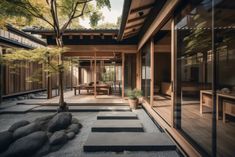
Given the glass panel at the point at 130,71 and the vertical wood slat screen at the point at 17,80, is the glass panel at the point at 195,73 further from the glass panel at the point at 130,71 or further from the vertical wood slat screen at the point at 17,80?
the vertical wood slat screen at the point at 17,80

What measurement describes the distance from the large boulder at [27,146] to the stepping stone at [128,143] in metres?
0.92

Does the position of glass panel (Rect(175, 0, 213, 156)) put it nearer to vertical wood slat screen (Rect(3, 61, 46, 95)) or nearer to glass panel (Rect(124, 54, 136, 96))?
glass panel (Rect(124, 54, 136, 96))

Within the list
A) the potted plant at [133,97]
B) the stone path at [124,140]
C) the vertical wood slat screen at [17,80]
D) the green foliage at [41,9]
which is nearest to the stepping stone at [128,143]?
the stone path at [124,140]

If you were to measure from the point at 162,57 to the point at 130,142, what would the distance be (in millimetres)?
8666

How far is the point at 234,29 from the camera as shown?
17.3ft

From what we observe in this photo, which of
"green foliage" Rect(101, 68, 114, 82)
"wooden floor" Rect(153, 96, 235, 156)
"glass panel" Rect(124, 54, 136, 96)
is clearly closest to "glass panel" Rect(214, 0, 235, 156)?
"wooden floor" Rect(153, 96, 235, 156)

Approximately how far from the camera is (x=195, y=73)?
8.31 m

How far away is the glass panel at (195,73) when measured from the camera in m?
3.13

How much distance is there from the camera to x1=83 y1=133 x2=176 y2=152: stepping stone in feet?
10.7

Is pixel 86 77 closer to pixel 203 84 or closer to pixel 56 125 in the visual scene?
pixel 203 84

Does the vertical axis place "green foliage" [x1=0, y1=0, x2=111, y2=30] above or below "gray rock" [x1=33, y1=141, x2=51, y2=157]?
above

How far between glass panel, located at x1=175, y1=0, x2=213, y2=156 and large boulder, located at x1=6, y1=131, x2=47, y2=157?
A: 8.95 feet

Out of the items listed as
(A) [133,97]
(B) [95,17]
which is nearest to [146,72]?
(A) [133,97]

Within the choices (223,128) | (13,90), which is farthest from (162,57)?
(13,90)
